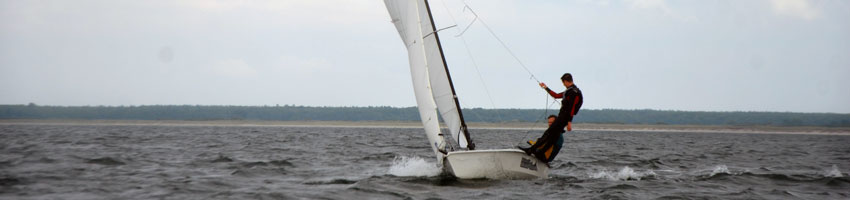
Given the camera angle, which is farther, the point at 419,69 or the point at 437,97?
the point at 437,97

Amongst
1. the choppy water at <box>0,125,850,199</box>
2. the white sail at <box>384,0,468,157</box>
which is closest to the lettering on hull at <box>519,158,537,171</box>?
the choppy water at <box>0,125,850,199</box>

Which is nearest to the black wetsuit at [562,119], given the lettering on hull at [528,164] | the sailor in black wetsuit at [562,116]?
the sailor in black wetsuit at [562,116]

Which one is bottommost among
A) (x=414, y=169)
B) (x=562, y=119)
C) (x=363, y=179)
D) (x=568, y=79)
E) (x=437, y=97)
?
(x=363, y=179)

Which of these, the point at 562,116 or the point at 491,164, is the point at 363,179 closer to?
the point at 491,164

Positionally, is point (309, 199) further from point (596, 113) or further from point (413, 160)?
Answer: point (596, 113)

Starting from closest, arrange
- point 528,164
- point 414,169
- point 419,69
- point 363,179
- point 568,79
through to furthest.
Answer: point 568,79, point 528,164, point 419,69, point 363,179, point 414,169

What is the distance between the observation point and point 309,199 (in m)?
12.4

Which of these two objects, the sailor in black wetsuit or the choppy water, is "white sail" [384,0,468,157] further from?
the sailor in black wetsuit

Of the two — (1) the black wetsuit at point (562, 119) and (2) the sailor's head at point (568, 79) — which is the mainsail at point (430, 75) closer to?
(1) the black wetsuit at point (562, 119)

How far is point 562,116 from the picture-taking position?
13.8 metres

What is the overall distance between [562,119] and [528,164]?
3.75 feet

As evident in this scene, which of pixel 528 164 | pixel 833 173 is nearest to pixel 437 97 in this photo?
pixel 528 164

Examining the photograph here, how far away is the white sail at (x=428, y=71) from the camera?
14.6 m

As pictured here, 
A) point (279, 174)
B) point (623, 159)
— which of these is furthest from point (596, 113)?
point (279, 174)
